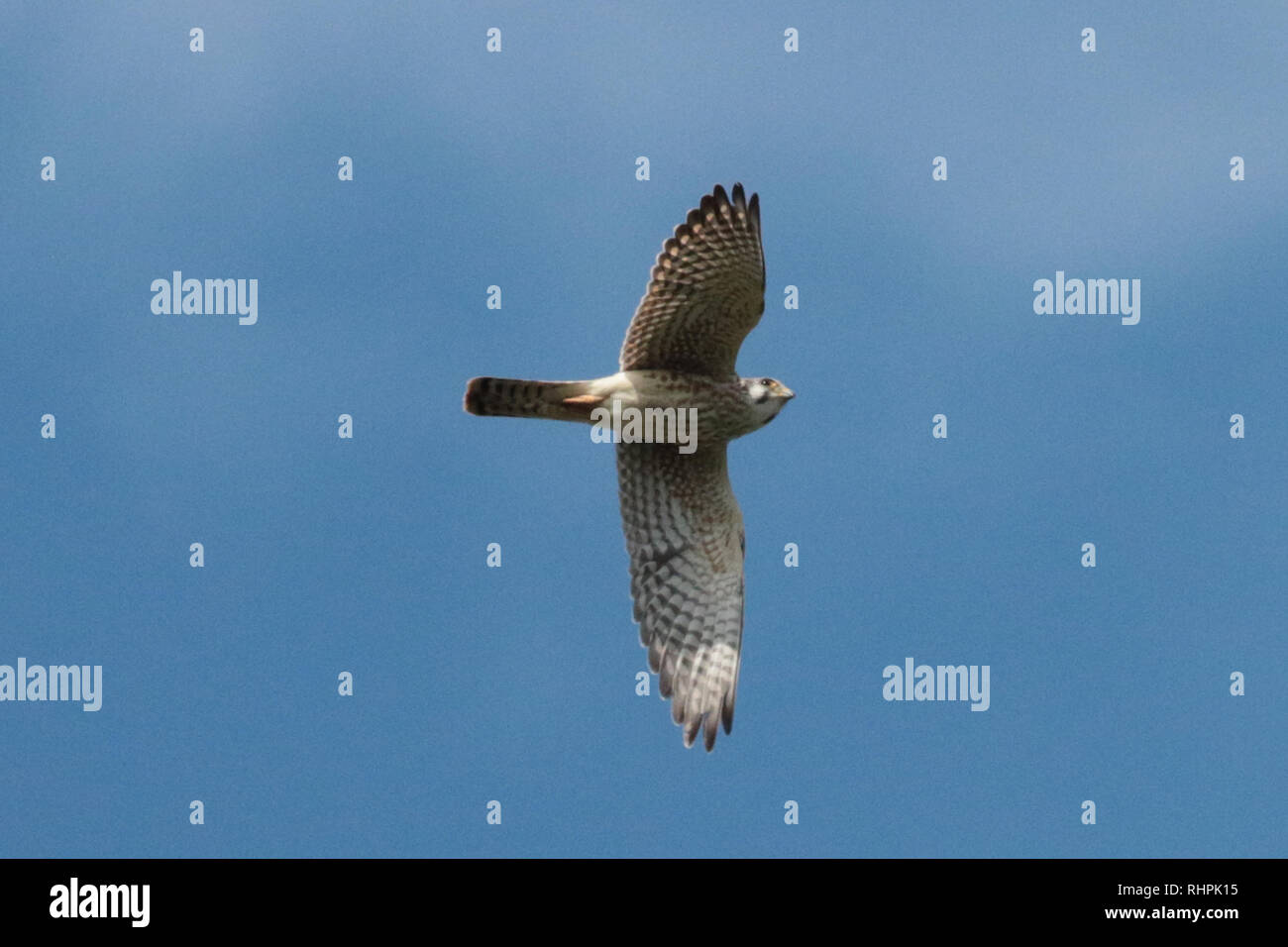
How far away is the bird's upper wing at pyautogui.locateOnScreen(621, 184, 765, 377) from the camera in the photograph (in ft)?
45.2

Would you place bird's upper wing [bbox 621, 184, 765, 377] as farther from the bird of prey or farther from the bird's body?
the bird's body

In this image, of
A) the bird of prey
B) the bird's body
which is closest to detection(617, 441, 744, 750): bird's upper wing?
the bird of prey

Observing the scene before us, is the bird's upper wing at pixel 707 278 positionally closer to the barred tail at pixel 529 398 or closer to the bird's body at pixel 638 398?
the bird's body at pixel 638 398

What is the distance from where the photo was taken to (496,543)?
1562 cm

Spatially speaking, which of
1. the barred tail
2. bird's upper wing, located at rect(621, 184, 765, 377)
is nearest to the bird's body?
the barred tail

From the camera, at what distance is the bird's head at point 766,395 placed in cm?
1422

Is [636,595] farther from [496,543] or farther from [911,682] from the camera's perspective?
[911,682]

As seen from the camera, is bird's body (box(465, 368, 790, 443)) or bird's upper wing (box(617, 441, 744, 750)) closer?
bird's body (box(465, 368, 790, 443))

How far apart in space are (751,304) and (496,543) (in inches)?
133

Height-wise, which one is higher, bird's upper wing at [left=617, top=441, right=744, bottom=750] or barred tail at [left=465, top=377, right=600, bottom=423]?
barred tail at [left=465, top=377, right=600, bottom=423]

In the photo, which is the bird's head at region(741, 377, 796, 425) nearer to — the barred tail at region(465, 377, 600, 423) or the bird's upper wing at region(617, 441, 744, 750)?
the bird's upper wing at region(617, 441, 744, 750)

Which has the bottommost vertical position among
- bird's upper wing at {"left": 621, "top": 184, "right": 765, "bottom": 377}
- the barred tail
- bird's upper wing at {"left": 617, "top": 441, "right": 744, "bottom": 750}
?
bird's upper wing at {"left": 617, "top": 441, "right": 744, "bottom": 750}

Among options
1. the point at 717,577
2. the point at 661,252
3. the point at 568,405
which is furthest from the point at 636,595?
the point at 661,252

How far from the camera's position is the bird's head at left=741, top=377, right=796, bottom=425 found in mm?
14219
